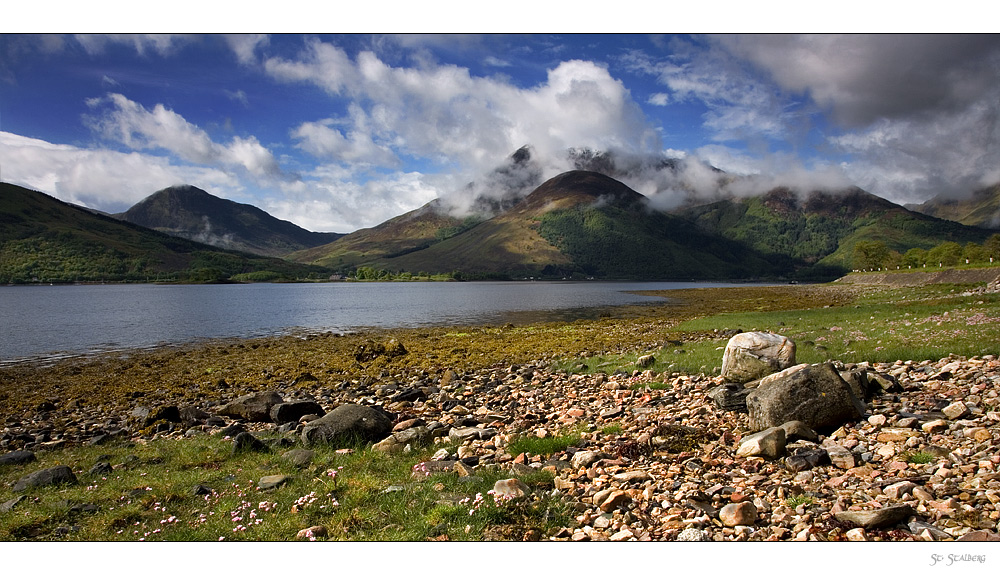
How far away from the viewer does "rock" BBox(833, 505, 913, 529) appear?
17.9ft

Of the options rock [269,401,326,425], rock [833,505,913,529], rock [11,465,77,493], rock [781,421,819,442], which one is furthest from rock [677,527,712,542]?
rock [269,401,326,425]

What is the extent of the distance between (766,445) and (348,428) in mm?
9506

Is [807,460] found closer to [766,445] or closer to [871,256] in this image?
[766,445]

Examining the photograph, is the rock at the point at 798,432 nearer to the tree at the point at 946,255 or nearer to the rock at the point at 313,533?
the rock at the point at 313,533

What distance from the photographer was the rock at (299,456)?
34.1 feet

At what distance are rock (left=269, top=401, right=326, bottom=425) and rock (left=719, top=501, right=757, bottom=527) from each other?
1391 cm

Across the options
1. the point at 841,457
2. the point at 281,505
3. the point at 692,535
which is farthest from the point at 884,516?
the point at 281,505

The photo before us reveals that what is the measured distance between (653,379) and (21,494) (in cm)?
1624

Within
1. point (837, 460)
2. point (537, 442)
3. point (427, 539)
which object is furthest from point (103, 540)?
point (837, 460)

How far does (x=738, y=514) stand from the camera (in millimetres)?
6008

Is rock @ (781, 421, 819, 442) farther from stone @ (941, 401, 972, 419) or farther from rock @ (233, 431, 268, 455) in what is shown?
rock @ (233, 431, 268, 455)

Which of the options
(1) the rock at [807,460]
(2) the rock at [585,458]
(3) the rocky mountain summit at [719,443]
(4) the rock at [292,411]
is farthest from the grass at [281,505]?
(4) the rock at [292,411]

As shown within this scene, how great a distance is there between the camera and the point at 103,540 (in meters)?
6.99

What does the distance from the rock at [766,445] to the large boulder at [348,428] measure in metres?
8.56
